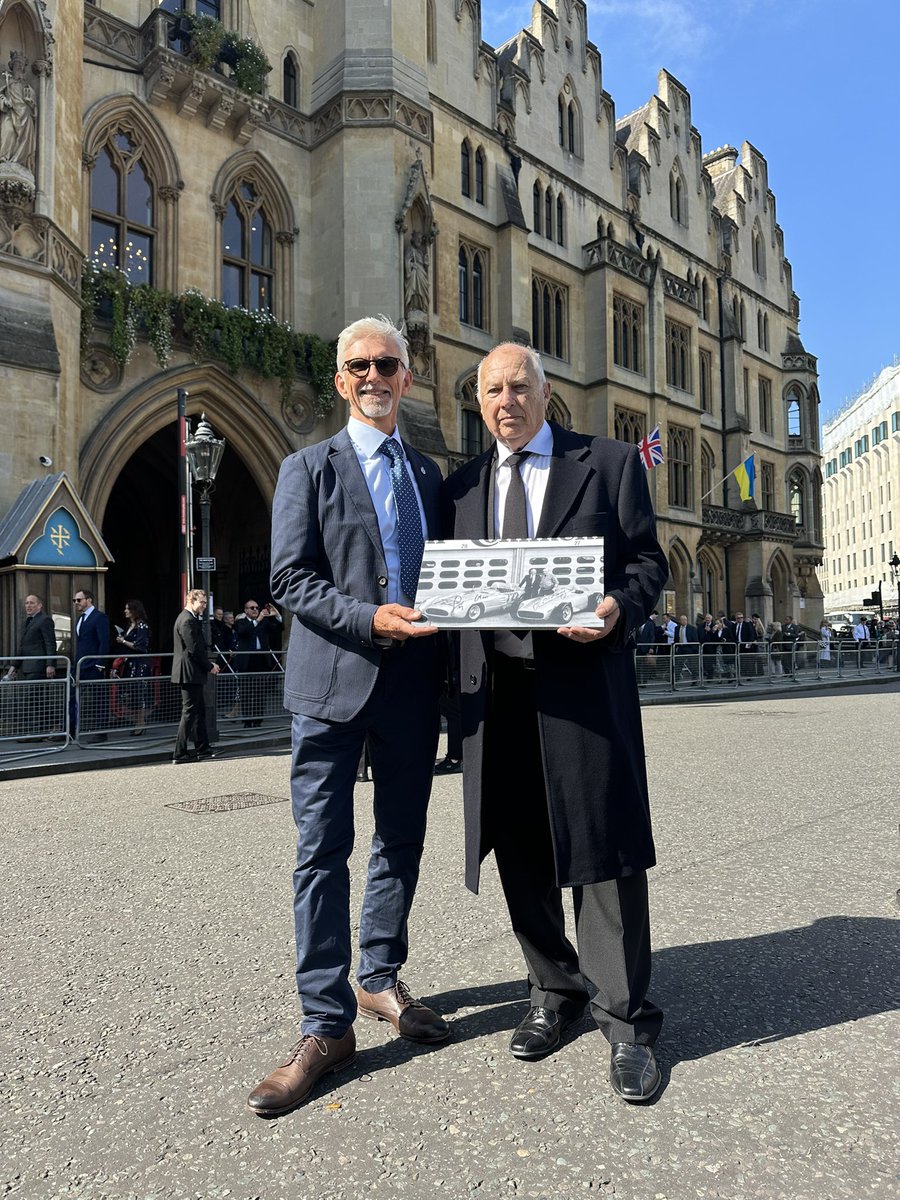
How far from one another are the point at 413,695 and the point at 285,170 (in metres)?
19.2

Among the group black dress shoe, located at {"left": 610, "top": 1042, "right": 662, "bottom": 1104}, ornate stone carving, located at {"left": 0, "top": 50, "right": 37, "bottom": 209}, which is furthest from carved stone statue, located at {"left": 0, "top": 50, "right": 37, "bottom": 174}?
black dress shoe, located at {"left": 610, "top": 1042, "right": 662, "bottom": 1104}

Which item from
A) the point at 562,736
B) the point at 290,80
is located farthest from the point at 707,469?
the point at 562,736

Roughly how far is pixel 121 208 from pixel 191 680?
11.2 meters

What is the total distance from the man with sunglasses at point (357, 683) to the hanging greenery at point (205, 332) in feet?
45.9

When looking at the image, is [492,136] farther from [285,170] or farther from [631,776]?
[631,776]

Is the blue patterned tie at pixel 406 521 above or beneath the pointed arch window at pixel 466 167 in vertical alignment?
beneath

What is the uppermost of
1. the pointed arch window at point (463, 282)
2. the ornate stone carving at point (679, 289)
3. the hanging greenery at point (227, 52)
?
the ornate stone carving at point (679, 289)

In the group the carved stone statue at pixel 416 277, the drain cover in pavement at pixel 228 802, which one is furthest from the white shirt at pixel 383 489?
the carved stone statue at pixel 416 277

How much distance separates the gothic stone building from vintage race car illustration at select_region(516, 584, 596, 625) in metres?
11.0

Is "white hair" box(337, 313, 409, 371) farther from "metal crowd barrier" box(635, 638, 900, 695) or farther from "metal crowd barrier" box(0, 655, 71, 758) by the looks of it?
"metal crowd barrier" box(635, 638, 900, 695)

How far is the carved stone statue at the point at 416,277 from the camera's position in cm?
1862

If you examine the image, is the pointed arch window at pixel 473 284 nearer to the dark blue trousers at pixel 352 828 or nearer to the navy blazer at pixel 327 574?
the navy blazer at pixel 327 574

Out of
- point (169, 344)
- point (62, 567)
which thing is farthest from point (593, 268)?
point (62, 567)

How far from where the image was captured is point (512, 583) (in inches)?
93.6
